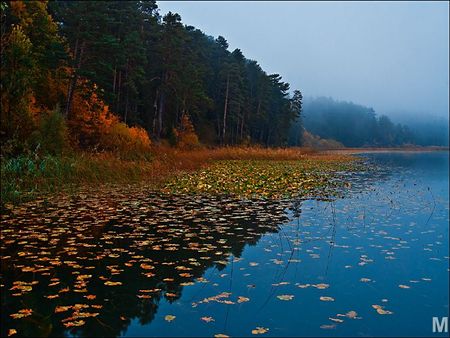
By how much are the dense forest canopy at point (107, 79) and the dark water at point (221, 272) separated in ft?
24.1

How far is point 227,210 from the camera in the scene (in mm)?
10883

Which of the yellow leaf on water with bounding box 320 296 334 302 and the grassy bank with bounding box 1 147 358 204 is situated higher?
the grassy bank with bounding box 1 147 358 204

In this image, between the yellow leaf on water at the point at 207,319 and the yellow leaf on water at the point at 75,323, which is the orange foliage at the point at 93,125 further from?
the yellow leaf on water at the point at 207,319

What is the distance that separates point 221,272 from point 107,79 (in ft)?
86.4

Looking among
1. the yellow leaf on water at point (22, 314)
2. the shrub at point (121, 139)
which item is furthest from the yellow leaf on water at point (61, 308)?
the shrub at point (121, 139)

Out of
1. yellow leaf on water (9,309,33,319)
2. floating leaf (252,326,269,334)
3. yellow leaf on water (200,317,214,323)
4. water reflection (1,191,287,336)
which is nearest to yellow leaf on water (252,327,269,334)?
floating leaf (252,326,269,334)

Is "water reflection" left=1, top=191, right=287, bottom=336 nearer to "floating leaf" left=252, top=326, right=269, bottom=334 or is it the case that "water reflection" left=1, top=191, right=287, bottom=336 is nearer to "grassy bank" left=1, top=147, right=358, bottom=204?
"floating leaf" left=252, top=326, right=269, bottom=334

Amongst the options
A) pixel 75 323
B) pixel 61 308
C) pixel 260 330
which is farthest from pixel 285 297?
pixel 61 308

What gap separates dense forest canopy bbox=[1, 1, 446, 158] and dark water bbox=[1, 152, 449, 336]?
7352 mm

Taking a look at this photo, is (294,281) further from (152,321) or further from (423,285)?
(152,321)

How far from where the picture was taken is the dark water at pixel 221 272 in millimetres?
4398

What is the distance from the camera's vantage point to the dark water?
4398mm

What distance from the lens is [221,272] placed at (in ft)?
19.7

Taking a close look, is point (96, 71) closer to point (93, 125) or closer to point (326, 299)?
point (93, 125)
